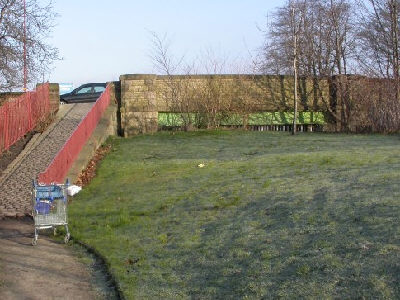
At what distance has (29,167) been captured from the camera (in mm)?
17250

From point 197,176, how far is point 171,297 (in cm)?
746

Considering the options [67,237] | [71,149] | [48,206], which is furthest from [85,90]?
[67,237]

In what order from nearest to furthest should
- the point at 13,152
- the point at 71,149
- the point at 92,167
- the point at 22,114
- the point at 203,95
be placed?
the point at 71,149 → the point at 92,167 → the point at 13,152 → the point at 22,114 → the point at 203,95

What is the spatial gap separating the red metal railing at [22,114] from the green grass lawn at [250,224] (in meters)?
4.04

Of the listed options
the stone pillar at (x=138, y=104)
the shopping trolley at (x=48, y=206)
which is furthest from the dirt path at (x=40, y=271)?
the stone pillar at (x=138, y=104)

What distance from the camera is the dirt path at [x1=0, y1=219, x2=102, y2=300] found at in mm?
7652

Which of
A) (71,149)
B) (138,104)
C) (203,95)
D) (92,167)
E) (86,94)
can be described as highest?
(86,94)

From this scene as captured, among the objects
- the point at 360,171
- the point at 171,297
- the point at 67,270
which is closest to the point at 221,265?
the point at 171,297

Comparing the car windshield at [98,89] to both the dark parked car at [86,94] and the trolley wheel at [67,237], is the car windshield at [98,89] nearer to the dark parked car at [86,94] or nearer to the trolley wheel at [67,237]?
the dark parked car at [86,94]

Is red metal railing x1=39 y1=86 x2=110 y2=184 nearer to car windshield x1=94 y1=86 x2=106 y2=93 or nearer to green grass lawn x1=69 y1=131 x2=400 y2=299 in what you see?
green grass lawn x1=69 y1=131 x2=400 y2=299

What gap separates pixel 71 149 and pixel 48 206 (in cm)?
584

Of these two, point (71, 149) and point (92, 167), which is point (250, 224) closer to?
point (71, 149)

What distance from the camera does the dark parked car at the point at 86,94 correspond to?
30.1 metres

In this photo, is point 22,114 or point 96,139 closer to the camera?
point 96,139
